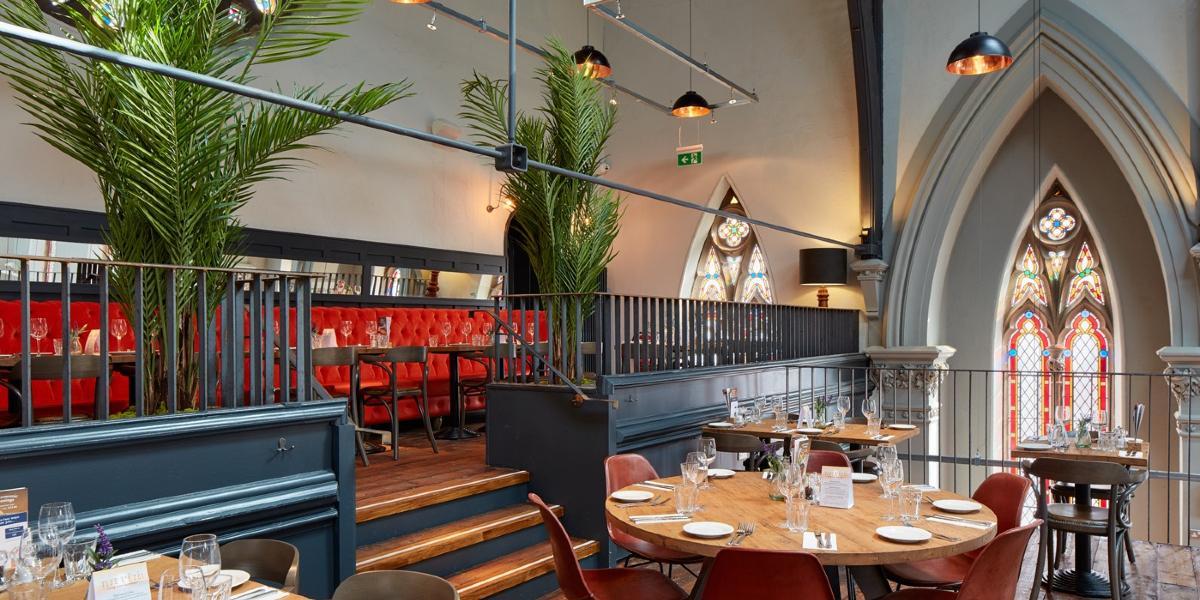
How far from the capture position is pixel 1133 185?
837 centimetres

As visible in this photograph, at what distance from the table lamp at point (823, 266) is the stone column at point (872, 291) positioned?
6.7 inches

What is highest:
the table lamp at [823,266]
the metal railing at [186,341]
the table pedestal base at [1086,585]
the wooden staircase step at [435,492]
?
the table lamp at [823,266]

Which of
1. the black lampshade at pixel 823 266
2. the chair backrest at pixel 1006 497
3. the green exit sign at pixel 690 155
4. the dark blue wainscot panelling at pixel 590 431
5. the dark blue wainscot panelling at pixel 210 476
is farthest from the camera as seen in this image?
the green exit sign at pixel 690 155

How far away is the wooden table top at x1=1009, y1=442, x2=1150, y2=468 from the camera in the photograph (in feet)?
15.6

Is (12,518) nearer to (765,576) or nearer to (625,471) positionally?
(765,576)

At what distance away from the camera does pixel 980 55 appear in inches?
230

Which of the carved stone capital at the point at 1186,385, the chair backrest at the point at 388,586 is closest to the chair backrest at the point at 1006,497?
the chair backrest at the point at 388,586

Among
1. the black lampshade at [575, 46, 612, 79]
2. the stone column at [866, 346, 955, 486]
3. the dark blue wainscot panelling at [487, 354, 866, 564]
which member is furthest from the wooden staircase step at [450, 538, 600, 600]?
the stone column at [866, 346, 955, 486]

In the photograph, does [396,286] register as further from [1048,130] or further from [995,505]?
[1048,130]

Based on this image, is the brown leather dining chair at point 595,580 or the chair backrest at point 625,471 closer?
the brown leather dining chair at point 595,580

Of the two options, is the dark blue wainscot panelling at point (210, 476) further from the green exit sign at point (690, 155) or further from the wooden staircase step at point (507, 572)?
the green exit sign at point (690, 155)

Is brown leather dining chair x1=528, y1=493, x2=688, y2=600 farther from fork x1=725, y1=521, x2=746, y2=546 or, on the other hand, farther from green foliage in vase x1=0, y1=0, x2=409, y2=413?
green foliage in vase x1=0, y1=0, x2=409, y2=413

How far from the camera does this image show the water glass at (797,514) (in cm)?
287

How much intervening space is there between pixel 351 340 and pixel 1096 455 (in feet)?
19.8
